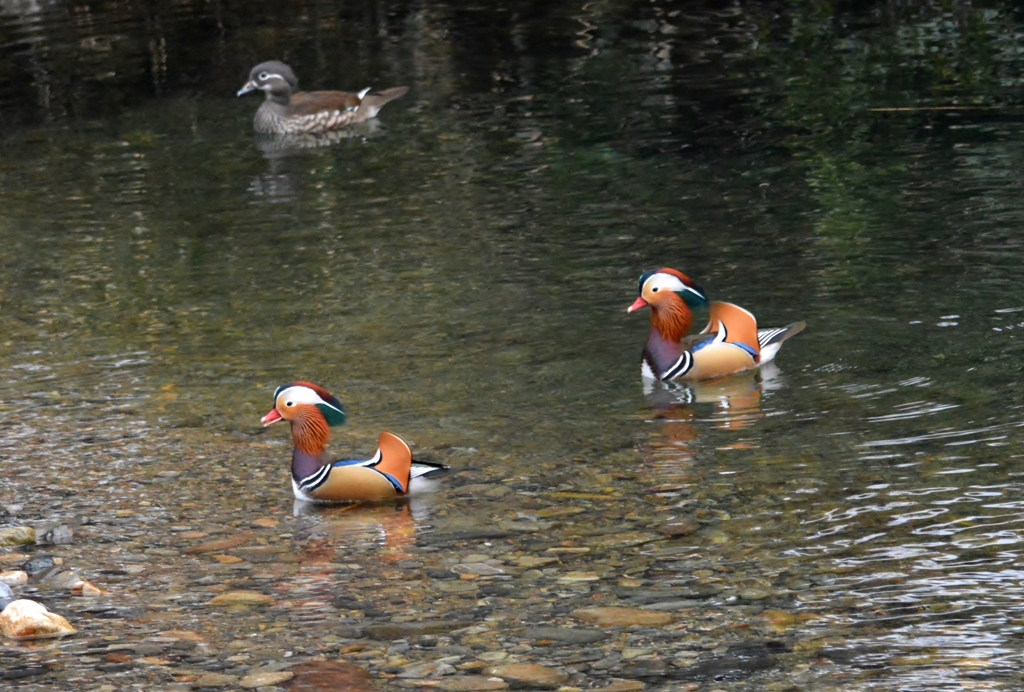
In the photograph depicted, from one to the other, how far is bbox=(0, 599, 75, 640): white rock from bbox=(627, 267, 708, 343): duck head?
510 cm

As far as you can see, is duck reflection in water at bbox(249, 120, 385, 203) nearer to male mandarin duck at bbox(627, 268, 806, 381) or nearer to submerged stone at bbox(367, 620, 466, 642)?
male mandarin duck at bbox(627, 268, 806, 381)

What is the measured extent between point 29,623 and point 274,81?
49.4 feet

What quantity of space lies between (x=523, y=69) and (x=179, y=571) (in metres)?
15.8

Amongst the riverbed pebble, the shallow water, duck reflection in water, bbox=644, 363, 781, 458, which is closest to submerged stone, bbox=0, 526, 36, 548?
the shallow water

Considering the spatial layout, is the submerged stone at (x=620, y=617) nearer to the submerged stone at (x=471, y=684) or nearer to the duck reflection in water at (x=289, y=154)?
the submerged stone at (x=471, y=684)

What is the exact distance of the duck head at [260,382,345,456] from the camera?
867 centimetres

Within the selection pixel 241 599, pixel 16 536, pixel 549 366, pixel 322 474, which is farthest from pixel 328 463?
pixel 549 366

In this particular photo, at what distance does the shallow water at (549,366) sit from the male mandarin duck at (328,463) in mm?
139

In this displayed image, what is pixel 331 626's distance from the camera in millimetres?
6867

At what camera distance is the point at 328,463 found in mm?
8625

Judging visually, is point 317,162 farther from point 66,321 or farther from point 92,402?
point 92,402

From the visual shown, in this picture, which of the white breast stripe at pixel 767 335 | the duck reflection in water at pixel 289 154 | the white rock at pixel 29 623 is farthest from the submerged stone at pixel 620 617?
the duck reflection in water at pixel 289 154

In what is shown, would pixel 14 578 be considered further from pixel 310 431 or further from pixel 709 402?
pixel 709 402

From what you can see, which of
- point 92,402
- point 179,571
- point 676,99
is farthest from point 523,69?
point 179,571
